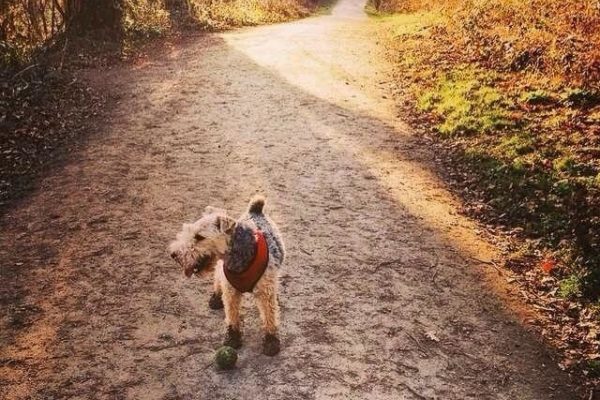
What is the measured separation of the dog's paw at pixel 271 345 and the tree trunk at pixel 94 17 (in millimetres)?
13425

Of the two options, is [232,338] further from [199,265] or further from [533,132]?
[533,132]

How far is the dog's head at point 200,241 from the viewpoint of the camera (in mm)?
4426

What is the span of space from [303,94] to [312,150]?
3.83 metres

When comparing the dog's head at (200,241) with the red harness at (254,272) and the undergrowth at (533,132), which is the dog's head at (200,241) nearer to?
the red harness at (254,272)

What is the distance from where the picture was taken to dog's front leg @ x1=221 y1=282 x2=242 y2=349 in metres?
4.88

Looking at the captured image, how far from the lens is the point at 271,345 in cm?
504

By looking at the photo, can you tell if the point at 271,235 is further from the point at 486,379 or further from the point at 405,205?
the point at 405,205

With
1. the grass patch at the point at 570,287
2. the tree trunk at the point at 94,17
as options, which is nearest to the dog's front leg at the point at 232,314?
the grass patch at the point at 570,287

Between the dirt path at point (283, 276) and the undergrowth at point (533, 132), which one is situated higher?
the undergrowth at point (533, 132)

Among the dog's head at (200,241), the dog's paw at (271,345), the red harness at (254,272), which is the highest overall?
the dog's head at (200,241)

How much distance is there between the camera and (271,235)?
499 cm

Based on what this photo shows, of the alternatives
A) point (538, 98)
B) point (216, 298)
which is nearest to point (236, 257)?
point (216, 298)

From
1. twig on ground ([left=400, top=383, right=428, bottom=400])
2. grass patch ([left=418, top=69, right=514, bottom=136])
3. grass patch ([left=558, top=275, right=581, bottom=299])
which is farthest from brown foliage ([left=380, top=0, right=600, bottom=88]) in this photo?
twig on ground ([left=400, top=383, right=428, bottom=400])

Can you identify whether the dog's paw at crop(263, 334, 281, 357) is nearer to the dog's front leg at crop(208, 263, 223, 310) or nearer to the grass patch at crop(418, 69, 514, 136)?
the dog's front leg at crop(208, 263, 223, 310)
